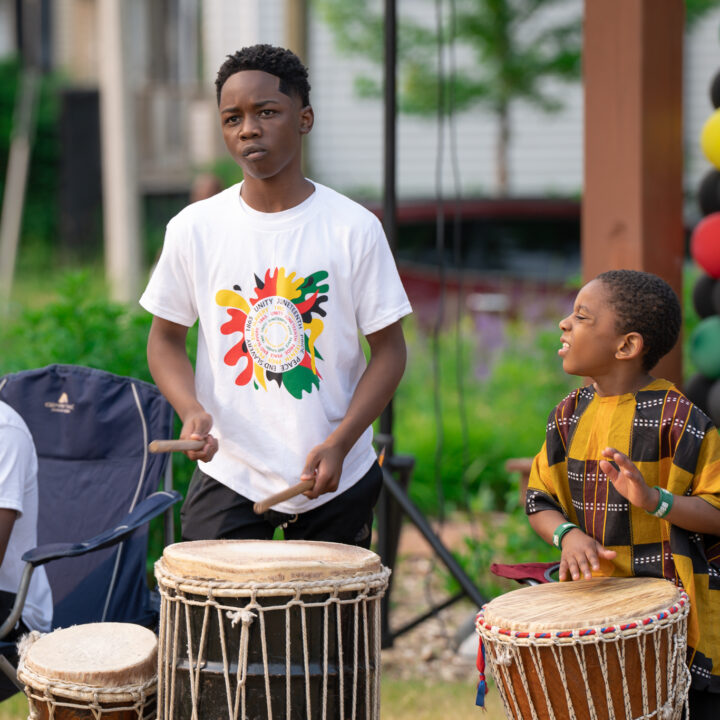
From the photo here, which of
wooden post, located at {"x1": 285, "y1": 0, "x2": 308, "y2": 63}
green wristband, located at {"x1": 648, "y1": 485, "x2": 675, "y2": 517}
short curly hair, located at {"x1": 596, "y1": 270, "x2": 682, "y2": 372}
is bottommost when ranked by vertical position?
green wristband, located at {"x1": 648, "y1": 485, "x2": 675, "y2": 517}

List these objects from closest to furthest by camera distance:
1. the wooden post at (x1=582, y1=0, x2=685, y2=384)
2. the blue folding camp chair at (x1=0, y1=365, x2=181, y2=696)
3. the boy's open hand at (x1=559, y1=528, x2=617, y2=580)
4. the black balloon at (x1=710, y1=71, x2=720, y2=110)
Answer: the boy's open hand at (x1=559, y1=528, x2=617, y2=580), the blue folding camp chair at (x1=0, y1=365, x2=181, y2=696), the wooden post at (x1=582, y1=0, x2=685, y2=384), the black balloon at (x1=710, y1=71, x2=720, y2=110)

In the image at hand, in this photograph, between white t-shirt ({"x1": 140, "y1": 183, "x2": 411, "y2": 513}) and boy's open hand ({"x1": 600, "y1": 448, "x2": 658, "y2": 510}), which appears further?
white t-shirt ({"x1": 140, "y1": 183, "x2": 411, "y2": 513})

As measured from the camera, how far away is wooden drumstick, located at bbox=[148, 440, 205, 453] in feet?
8.38

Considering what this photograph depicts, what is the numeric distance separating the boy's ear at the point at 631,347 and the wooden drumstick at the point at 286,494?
74 centimetres

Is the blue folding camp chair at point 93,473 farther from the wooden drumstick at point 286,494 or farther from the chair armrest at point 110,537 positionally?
the wooden drumstick at point 286,494

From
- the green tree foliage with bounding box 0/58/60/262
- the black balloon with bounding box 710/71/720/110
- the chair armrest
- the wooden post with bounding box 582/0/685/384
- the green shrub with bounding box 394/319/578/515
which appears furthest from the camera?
the green tree foliage with bounding box 0/58/60/262

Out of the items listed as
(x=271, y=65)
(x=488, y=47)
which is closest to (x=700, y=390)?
(x=271, y=65)

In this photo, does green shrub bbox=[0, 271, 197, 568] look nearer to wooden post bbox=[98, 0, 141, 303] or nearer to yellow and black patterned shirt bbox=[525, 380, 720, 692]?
yellow and black patterned shirt bbox=[525, 380, 720, 692]

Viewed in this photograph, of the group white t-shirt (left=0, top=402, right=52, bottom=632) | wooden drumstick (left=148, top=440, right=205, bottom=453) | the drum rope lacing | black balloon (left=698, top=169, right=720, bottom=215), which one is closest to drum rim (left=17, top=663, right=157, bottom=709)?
the drum rope lacing

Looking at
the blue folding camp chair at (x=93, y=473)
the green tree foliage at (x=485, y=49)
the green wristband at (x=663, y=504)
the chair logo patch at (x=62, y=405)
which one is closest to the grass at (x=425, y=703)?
the blue folding camp chair at (x=93, y=473)

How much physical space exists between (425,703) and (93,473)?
1.33 metres

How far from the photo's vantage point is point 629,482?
7.83 ft

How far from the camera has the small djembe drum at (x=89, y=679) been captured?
8.70 feet

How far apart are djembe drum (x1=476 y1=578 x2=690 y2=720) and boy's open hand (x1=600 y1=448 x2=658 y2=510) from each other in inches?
7.8
